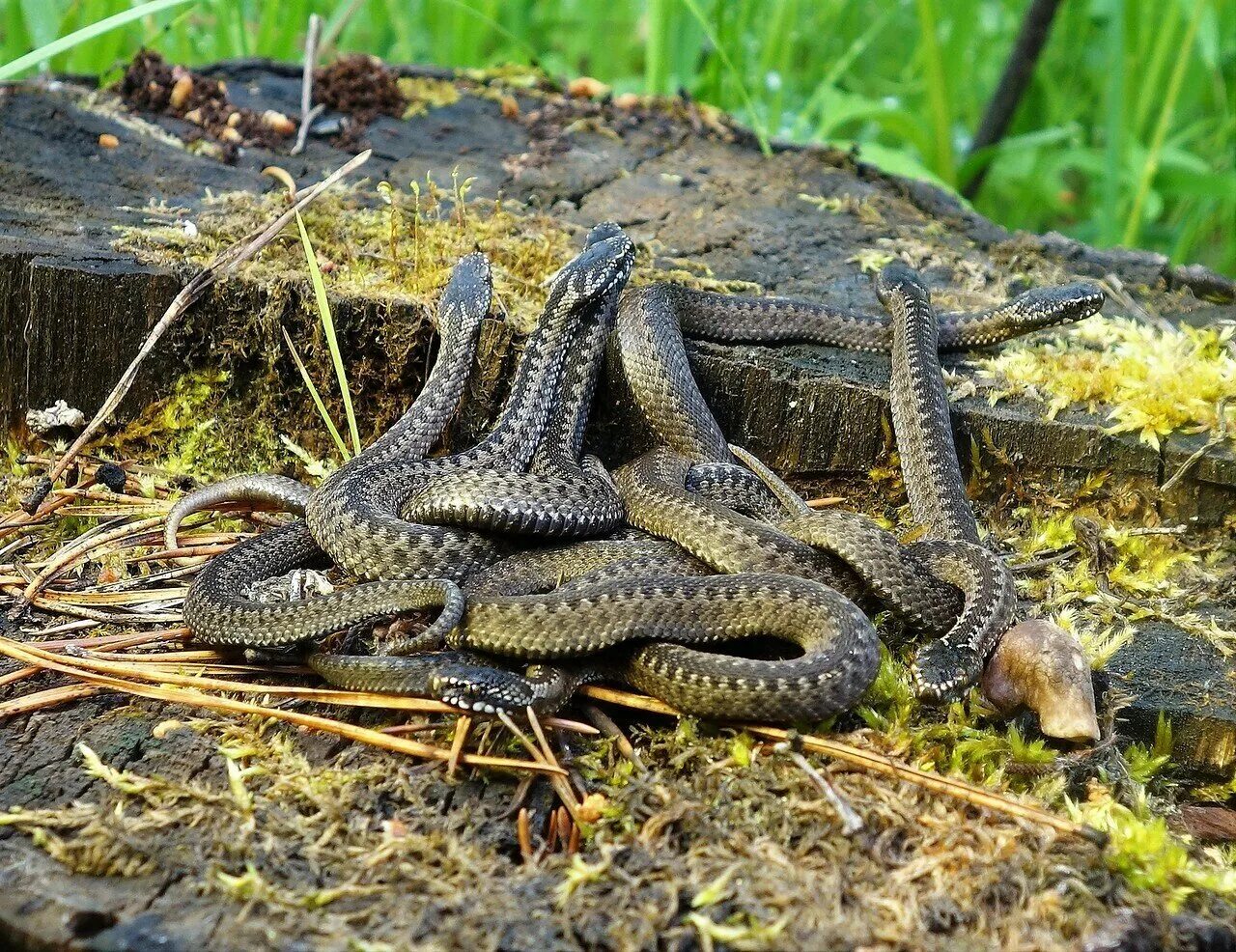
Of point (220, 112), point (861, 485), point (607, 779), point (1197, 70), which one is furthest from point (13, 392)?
point (1197, 70)

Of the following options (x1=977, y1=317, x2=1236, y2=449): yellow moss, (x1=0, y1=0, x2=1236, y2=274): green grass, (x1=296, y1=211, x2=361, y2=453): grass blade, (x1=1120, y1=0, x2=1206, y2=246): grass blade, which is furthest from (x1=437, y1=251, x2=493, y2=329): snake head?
(x1=1120, y1=0, x2=1206, y2=246): grass blade

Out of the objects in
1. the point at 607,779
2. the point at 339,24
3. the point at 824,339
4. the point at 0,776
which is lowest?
the point at 0,776

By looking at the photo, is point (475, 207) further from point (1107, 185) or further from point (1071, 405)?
point (1107, 185)

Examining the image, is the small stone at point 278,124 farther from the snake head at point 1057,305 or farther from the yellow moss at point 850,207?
the snake head at point 1057,305

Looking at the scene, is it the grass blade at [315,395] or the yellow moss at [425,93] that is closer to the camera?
the grass blade at [315,395]

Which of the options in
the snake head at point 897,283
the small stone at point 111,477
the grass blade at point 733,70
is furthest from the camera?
the grass blade at point 733,70

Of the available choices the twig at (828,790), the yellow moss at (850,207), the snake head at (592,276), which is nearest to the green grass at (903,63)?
the yellow moss at (850,207)

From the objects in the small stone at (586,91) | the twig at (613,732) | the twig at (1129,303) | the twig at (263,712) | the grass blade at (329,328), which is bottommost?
the twig at (263,712)
